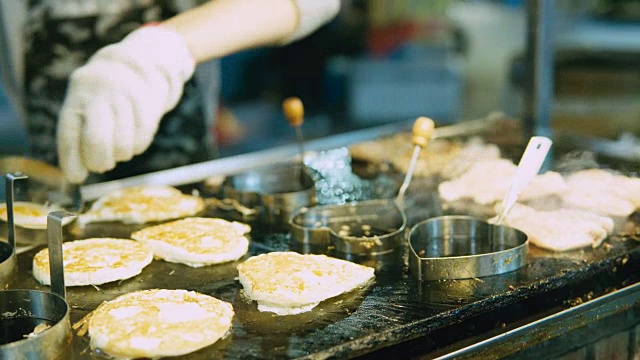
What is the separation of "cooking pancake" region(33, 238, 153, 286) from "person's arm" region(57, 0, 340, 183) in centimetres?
69

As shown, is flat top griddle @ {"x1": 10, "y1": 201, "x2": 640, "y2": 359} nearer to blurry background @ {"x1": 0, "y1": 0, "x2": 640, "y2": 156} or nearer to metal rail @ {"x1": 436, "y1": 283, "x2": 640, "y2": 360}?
metal rail @ {"x1": 436, "y1": 283, "x2": 640, "y2": 360}

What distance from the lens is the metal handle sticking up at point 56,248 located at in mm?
1995

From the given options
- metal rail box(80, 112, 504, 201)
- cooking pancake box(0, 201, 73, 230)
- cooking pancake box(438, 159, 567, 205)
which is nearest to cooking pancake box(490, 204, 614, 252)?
cooking pancake box(438, 159, 567, 205)

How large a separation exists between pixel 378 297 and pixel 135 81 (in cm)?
161

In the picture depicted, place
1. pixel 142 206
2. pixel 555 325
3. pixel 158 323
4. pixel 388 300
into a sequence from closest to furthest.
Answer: pixel 158 323 < pixel 388 300 < pixel 555 325 < pixel 142 206

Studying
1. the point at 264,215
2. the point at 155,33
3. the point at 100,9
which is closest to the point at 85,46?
the point at 100,9

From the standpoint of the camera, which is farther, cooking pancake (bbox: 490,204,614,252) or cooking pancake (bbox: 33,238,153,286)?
cooking pancake (bbox: 490,204,614,252)

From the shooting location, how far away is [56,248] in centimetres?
202

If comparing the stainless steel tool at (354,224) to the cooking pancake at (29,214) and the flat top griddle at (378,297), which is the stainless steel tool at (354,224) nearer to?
the flat top griddle at (378,297)

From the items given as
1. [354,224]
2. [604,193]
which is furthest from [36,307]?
[604,193]

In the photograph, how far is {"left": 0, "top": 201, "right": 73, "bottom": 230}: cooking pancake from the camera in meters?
2.72

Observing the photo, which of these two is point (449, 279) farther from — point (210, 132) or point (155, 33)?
point (210, 132)

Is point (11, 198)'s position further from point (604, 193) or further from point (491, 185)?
point (604, 193)

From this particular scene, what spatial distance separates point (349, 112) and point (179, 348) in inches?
207
